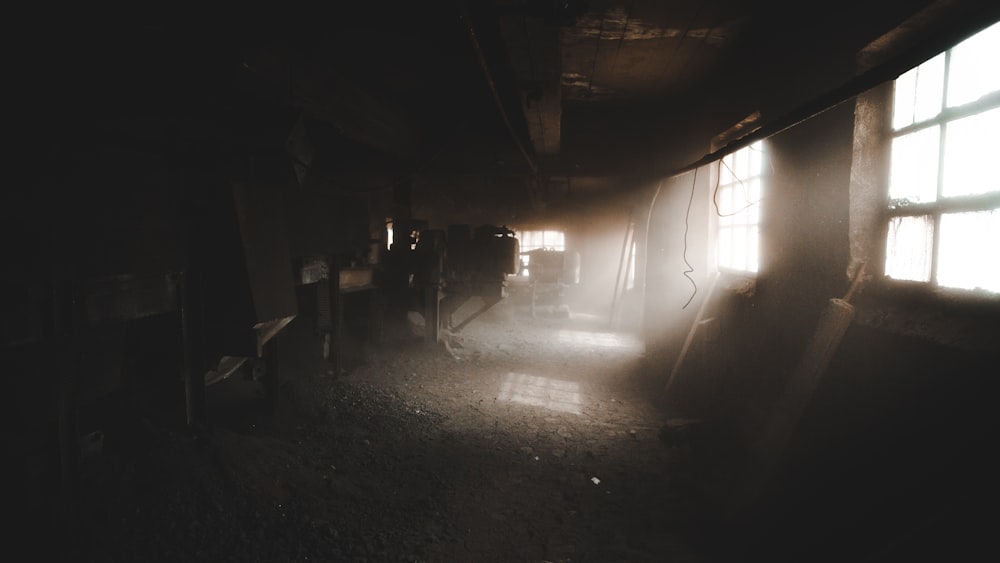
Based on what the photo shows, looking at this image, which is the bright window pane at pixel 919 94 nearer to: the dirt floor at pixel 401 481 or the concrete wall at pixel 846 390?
the concrete wall at pixel 846 390

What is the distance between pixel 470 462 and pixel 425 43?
3.92 meters

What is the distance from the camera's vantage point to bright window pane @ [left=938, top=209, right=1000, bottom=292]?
85.0 inches

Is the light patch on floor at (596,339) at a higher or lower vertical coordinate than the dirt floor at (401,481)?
lower

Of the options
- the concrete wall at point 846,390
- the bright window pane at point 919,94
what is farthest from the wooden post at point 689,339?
the bright window pane at point 919,94

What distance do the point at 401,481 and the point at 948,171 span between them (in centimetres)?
405

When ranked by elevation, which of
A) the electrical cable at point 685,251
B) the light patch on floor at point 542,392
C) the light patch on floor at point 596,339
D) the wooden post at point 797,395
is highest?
the electrical cable at point 685,251

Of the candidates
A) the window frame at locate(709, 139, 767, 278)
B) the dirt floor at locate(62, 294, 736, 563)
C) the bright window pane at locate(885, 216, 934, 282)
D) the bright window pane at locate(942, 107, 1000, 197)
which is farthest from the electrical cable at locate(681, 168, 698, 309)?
the bright window pane at locate(942, 107, 1000, 197)

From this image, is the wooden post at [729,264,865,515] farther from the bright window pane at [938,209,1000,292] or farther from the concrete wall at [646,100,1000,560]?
the bright window pane at [938,209,1000,292]

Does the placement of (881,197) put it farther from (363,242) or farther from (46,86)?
(363,242)

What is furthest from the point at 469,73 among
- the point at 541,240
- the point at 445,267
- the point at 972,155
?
the point at 541,240

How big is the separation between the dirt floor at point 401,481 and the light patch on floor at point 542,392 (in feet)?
0.14

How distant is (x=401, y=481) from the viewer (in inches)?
142

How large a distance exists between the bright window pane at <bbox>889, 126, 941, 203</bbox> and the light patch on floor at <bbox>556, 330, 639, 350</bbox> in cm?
681

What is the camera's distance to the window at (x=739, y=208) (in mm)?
4484
